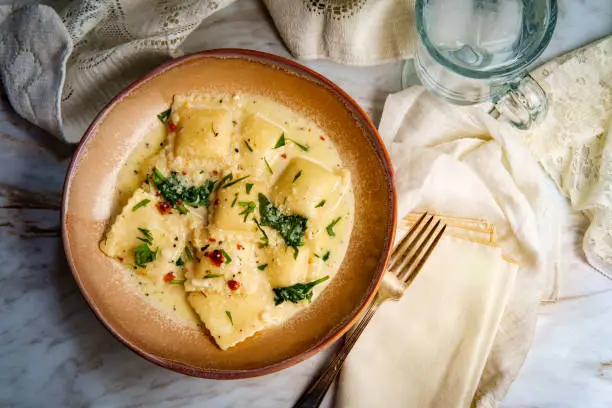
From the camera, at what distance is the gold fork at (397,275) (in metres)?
2.24

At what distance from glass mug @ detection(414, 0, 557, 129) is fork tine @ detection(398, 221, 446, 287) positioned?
558 mm

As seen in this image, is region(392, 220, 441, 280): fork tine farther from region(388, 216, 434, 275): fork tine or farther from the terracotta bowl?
the terracotta bowl

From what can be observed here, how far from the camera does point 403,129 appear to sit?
2391mm

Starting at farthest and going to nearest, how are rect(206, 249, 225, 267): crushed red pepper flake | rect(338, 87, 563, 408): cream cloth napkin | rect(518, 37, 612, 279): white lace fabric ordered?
rect(518, 37, 612, 279): white lace fabric < rect(338, 87, 563, 408): cream cloth napkin < rect(206, 249, 225, 267): crushed red pepper flake

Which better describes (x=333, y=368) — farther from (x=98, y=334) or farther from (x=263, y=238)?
(x=98, y=334)

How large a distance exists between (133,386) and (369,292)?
1033mm

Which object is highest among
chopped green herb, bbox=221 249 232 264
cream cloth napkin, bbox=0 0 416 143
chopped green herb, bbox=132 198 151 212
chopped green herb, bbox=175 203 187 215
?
cream cloth napkin, bbox=0 0 416 143

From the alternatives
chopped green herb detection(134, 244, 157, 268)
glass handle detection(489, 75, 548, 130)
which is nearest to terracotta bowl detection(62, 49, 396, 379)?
chopped green herb detection(134, 244, 157, 268)

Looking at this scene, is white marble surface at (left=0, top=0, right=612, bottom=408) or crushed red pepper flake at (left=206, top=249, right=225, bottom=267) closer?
crushed red pepper flake at (left=206, top=249, right=225, bottom=267)

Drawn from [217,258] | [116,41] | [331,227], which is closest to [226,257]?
A: [217,258]

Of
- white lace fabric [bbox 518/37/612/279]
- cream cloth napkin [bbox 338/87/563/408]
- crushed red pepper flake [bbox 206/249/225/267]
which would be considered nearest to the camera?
crushed red pepper flake [bbox 206/249/225/267]

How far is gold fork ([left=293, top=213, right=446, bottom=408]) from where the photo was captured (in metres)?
2.24

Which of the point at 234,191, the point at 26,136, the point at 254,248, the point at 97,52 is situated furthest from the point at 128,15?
the point at 254,248

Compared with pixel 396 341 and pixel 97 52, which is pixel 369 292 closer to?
pixel 396 341
